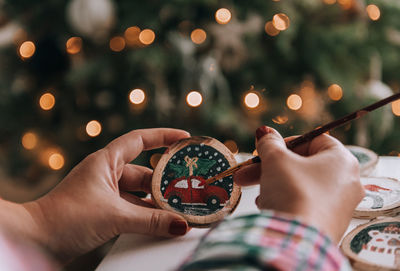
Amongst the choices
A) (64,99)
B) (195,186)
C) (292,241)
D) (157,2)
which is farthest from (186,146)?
(64,99)

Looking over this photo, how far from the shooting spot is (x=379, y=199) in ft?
2.43

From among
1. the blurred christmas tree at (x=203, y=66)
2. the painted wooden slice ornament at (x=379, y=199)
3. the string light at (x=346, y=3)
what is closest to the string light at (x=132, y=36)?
the blurred christmas tree at (x=203, y=66)

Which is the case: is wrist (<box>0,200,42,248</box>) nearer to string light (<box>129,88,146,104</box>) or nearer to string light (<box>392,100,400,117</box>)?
string light (<box>129,88,146,104</box>)

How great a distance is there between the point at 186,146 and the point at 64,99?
98cm

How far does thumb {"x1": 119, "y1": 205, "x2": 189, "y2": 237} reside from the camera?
0.68m

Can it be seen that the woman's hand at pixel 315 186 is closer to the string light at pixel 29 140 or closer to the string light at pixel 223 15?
the string light at pixel 223 15

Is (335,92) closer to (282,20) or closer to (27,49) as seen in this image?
(282,20)

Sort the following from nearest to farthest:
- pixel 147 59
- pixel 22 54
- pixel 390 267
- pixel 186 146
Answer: pixel 390 267 → pixel 186 146 → pixel 147 59 → pixel 22 54

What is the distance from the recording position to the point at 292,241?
42cm

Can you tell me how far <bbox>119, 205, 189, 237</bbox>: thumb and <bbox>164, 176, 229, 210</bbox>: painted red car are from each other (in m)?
0.06

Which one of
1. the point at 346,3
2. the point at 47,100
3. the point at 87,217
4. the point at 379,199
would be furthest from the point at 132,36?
the point at 379,199

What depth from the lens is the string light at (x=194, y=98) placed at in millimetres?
1450

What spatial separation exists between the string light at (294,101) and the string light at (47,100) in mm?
933

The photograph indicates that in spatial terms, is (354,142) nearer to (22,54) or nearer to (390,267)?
(390,267)
